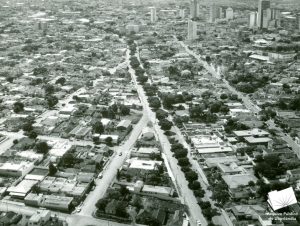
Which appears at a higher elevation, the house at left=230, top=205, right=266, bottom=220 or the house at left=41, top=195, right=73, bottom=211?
the house at left=41, top=195, right=73, bottom=211

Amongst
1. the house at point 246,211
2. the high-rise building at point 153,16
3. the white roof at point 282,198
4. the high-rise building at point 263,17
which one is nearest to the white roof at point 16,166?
the house at point 246,211

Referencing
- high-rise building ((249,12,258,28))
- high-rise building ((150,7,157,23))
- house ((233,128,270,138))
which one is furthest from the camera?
high-rise building ((150,7,157,23))

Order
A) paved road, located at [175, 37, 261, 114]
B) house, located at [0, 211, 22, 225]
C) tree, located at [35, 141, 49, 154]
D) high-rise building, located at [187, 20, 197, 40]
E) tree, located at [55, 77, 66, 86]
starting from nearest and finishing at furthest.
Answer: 1. house, located at [0, 211, 22, 225]
2. tree, located at [35, 141, 49, 154]
3. paved road, located at [175, 37, 261, 114]
4. tree, located at [55, 77, 66, 86]
5. high-rise building, located at [187, 20, 197, 40]

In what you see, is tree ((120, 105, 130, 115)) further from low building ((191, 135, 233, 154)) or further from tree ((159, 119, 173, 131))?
low building ((191, 135, 233, 154))

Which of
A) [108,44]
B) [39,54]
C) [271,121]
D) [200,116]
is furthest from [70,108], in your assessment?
[108,44]

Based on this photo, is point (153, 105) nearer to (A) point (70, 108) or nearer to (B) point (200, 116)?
(B) point (200, 116)

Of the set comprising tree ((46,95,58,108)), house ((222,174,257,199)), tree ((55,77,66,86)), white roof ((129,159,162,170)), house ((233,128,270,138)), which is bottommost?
house ((222,174,257,199))

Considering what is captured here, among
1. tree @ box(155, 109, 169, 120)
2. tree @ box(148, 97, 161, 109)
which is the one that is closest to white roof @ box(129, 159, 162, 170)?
tree @ box(155, 109, 169, 120)


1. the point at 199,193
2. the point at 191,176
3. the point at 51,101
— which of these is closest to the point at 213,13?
the point at 51,101
